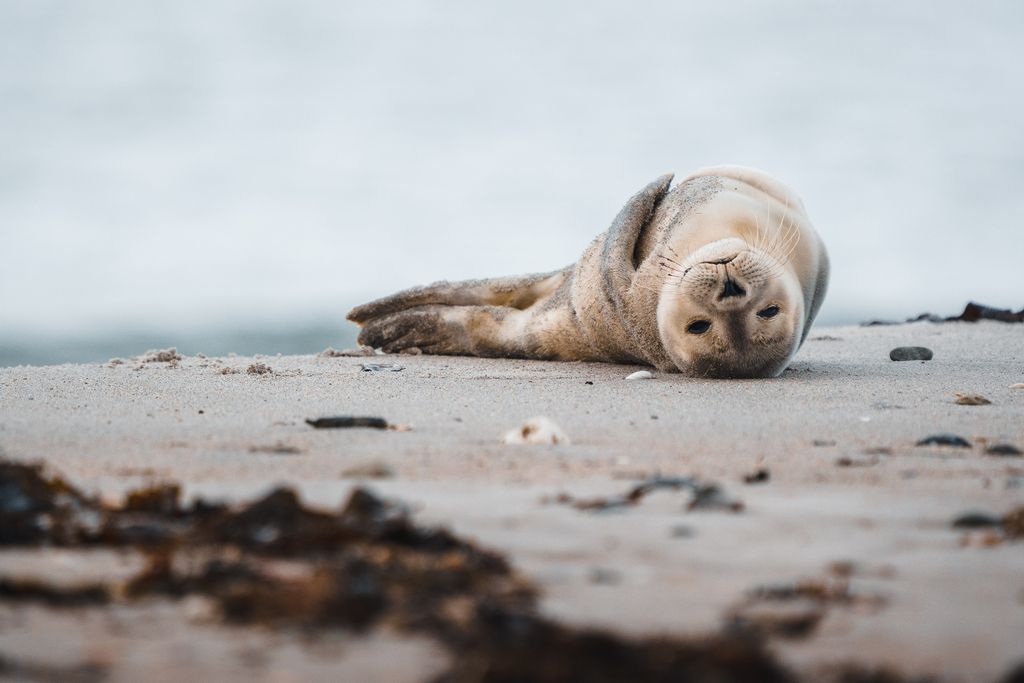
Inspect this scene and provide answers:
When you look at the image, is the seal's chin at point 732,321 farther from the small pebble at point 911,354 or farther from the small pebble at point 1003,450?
the small pebble at point 1003,450

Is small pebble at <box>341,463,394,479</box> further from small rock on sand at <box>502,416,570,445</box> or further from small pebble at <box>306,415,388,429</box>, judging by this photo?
small pebble at <box>306,415,388,429</box>

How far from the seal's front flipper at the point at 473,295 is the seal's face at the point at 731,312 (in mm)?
2078

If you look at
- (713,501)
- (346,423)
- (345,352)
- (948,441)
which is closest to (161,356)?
(345,352)

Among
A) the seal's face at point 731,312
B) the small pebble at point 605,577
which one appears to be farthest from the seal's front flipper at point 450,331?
the small pebble at point 605,577

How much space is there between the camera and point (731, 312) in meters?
5.51

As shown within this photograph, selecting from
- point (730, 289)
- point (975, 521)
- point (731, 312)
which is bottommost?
point (975, 521)

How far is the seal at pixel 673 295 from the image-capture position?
5570mm

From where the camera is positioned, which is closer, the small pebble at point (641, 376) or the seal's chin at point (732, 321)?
the seal's chin at point (732, 321)

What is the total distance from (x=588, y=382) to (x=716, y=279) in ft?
2.66

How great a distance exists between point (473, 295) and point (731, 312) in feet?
9.61

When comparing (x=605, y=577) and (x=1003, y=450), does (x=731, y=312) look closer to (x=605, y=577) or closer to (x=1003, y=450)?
(x=1003, y=450)

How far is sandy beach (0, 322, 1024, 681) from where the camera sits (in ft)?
4.68

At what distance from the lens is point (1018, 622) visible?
1.50 meters

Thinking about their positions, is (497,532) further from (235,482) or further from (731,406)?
(731,406)
